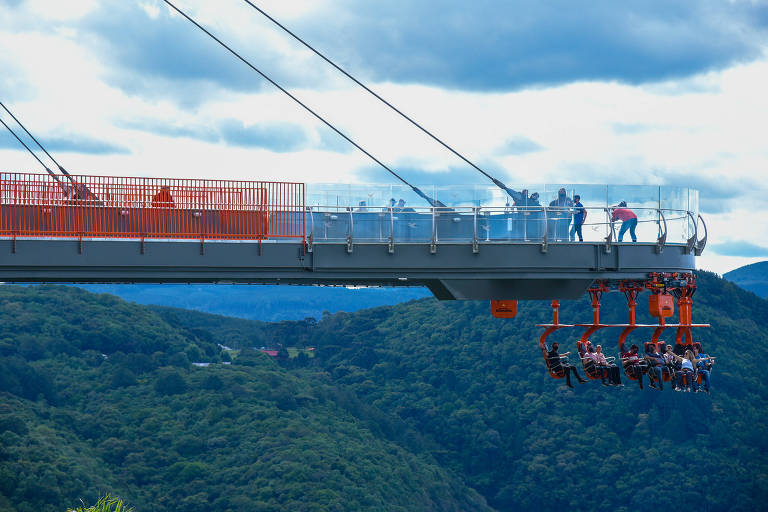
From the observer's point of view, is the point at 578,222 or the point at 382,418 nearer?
the point at 578,222

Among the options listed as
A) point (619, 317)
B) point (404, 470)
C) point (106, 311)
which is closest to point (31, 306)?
point (106, 311)

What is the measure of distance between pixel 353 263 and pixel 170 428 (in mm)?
113164

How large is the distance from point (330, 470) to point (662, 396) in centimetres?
5671

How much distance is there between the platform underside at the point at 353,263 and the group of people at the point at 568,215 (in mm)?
476

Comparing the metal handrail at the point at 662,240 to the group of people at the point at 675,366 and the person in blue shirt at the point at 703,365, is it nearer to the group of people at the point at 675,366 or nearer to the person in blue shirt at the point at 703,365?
the group of people at the point at 675,366

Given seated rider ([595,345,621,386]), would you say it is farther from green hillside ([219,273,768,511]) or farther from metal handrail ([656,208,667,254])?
green hillside ([219,273,768,511])

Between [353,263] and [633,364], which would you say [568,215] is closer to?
[633,364]

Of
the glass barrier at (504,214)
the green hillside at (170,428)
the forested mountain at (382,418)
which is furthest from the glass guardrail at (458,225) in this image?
the forested mountain at (382,418)

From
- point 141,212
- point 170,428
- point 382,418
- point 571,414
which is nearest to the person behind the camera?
point 141,212

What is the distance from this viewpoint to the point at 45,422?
129625 millimetres

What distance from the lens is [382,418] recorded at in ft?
525

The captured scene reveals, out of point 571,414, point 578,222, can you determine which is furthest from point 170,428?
point 578,222

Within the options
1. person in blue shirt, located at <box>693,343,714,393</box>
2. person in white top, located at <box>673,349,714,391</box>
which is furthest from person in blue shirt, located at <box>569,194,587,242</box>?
person in blue shirt, located at <box>693,343,714,393</box>

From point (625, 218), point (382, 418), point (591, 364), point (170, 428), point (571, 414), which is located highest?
point (625, 218)
